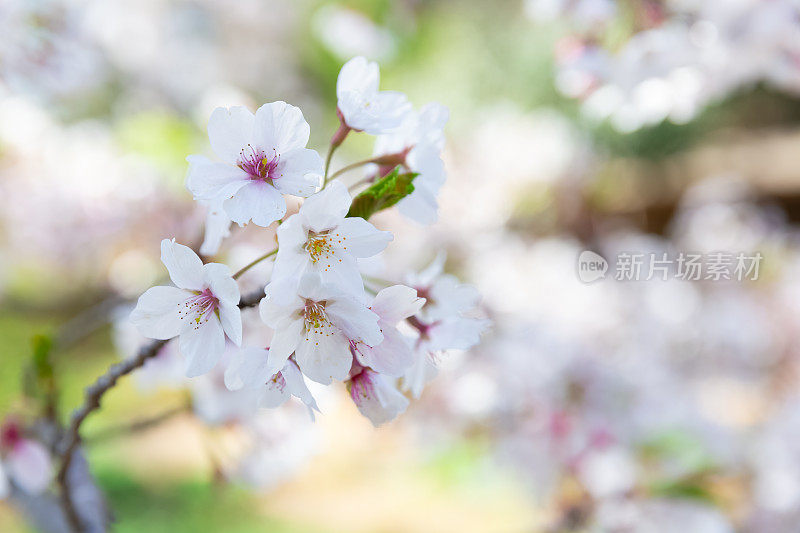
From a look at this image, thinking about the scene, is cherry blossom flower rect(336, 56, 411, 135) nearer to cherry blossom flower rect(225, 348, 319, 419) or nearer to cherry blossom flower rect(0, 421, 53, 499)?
cherry blossom flower rect(225, 348, 319, 419)

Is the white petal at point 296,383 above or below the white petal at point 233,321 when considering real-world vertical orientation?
below

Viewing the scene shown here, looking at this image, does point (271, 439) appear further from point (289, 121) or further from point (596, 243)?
point (596, 243)

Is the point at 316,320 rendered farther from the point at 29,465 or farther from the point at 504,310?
the point at 504,310

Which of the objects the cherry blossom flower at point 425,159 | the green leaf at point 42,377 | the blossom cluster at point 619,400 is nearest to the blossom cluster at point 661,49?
the blossom cluster at point 619,400

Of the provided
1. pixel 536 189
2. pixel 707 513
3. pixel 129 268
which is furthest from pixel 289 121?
pixel 536 189

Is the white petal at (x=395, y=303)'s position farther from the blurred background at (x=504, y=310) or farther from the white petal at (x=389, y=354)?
the blurred background at (x=504, y=310)
